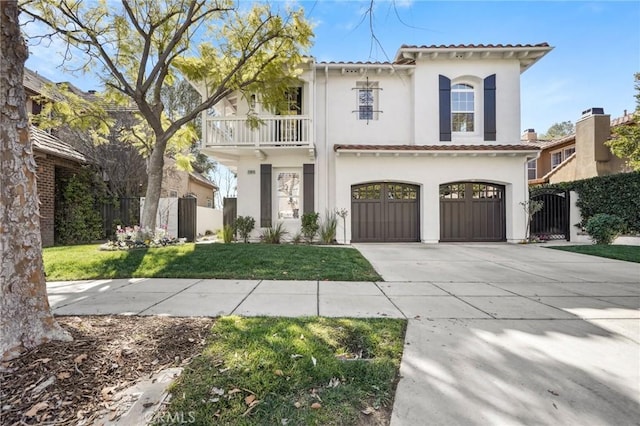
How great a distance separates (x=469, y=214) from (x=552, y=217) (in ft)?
12.0

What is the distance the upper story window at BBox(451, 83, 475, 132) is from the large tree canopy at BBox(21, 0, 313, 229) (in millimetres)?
6500

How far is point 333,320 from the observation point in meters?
3.30

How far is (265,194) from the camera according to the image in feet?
37.3

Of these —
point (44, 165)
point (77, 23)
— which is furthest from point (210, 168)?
point (77, 23)

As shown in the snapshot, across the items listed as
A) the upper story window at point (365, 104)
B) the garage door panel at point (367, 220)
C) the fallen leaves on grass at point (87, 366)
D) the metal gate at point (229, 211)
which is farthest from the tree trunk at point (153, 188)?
the upper story window at point (365, 104)

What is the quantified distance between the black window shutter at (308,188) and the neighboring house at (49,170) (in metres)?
8.07

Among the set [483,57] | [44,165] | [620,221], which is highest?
[483,57]

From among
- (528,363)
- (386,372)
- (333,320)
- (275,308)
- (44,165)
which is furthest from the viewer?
(44,165)

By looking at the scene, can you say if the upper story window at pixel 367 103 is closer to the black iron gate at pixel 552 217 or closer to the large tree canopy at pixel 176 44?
the large tree canopy at pixel 176 44

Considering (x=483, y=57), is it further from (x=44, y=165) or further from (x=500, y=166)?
(x=44, y=165)

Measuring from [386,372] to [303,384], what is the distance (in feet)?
2.10

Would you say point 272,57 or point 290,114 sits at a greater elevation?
point 272,57

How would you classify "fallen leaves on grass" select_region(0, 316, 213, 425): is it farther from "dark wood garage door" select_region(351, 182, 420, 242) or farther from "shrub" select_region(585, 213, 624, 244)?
"shrub" select_region(585, 213, 624, 244)

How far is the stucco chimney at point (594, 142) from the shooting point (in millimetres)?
15250
